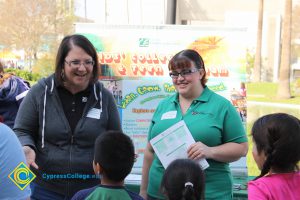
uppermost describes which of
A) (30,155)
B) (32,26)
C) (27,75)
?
(32,26)

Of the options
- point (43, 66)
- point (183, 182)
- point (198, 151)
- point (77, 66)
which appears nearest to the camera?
point (183, 182)

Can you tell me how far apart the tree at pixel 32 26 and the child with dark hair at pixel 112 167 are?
2799mm

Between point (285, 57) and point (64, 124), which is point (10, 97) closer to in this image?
point (64, 124)

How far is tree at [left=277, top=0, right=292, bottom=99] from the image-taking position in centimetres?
364

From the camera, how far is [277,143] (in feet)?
4.93

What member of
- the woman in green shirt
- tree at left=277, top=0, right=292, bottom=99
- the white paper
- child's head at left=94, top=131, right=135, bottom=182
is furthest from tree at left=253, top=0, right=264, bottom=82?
child's head at left=94, top=131, right=135, bottom=182

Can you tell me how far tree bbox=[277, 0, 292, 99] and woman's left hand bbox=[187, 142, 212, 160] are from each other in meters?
1.92

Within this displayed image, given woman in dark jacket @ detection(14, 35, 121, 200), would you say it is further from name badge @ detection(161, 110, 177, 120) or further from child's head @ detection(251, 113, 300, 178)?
child's head @ detection(251, 113, 300, 178)

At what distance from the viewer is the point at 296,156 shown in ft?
5.03

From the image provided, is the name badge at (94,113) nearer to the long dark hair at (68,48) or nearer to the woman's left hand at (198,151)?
the long dark hair at (68,48)

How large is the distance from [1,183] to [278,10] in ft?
10.2

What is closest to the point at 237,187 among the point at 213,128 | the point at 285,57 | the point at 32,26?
the point at 213,128

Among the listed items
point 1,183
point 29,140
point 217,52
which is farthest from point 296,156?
point 217,52

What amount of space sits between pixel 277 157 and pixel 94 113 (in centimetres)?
99
